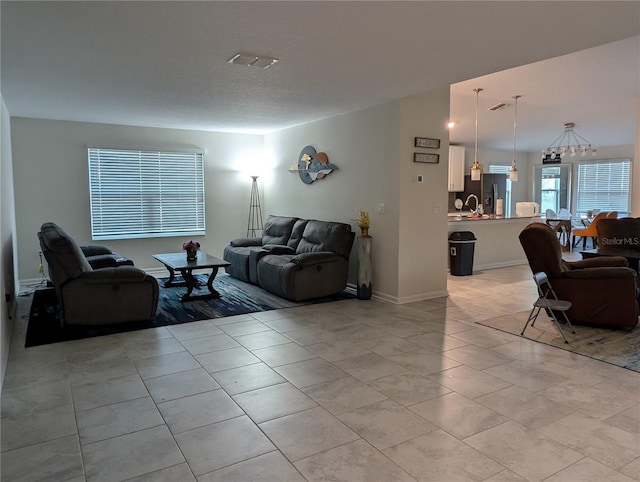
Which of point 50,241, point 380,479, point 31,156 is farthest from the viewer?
point 31,156

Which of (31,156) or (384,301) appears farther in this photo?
(31,156)

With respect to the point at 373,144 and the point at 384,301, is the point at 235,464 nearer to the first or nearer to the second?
the point at 384,301

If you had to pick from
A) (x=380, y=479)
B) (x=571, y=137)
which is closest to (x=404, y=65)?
(x=380, y=479)

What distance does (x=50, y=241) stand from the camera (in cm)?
408

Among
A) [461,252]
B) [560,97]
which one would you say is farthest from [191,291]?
[560,97]

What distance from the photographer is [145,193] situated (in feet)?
24.2

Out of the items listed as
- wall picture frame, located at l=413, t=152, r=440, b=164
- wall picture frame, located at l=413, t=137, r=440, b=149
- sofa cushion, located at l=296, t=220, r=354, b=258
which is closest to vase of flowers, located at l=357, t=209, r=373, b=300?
sofa cushion, located at l=296, t=220, r=354, b=258

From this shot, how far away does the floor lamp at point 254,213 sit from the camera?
833cm

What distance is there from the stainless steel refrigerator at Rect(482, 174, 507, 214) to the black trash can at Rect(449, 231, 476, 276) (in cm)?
380

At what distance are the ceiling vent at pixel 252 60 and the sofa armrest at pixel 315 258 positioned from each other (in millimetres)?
2317

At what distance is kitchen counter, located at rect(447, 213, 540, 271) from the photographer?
748 centimetres

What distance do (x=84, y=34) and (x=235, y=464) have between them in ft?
9.41

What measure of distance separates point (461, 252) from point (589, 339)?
10.2 feet

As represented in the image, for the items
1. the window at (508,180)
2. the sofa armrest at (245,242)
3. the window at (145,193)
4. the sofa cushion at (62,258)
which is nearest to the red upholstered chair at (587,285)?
the sofa armrest at (245,242)
